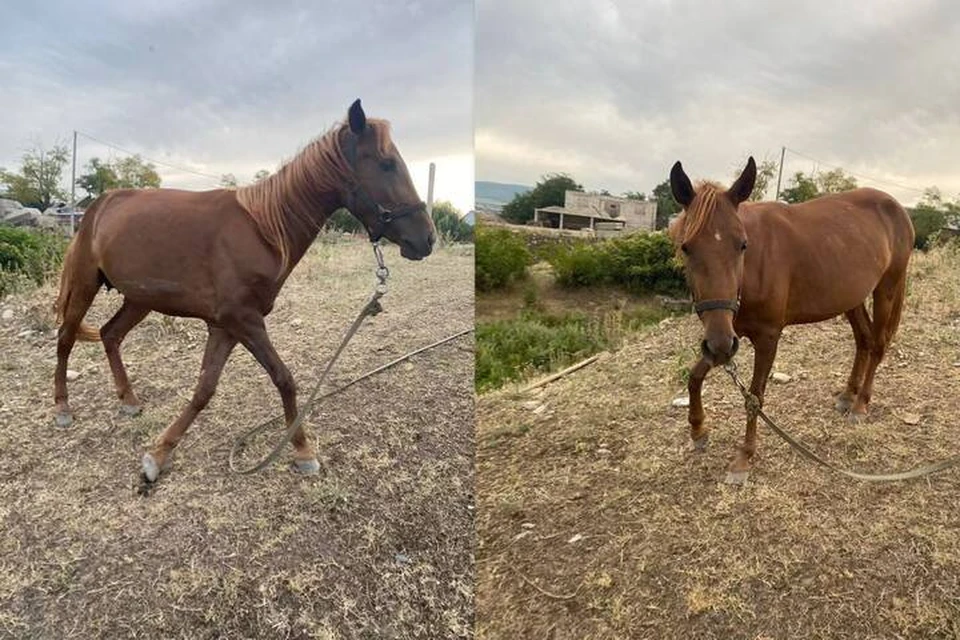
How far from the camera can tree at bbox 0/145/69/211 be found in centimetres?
286

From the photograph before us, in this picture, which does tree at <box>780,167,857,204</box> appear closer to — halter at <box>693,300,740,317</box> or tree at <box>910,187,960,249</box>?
tree at <box>910,187,960,249</box>

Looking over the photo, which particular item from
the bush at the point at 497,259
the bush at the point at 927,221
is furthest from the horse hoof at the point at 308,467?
the bush at the point at 927,221

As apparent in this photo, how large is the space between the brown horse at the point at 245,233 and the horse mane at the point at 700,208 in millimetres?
934

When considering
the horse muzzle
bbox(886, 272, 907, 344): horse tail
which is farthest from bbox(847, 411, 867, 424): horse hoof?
the horse muzzle

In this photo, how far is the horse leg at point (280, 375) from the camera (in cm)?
249

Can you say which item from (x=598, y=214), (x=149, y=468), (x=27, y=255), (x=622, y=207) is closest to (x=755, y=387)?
(x=149, y=468)

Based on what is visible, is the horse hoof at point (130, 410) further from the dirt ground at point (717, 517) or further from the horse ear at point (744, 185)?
the horse ear at point (744, 185)

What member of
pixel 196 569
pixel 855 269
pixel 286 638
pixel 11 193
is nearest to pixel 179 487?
pixel 196 569

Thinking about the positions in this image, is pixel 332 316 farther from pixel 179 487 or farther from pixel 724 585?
pixel 724 585

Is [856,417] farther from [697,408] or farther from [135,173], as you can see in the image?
[135,173]

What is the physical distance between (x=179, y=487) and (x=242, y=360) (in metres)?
1.35

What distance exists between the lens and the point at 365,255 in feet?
20.2

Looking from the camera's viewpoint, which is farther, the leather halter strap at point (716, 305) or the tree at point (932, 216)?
the tree at point (932, 216)

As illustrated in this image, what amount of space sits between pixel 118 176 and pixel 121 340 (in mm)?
789
